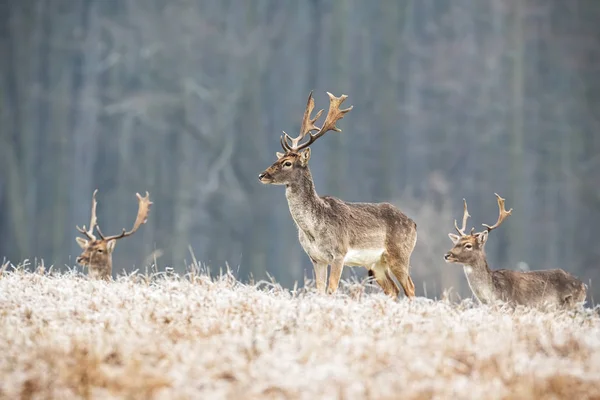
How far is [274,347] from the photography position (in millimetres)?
5762

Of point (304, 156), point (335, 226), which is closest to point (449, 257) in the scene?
point (335, 226)

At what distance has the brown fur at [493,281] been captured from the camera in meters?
9.97

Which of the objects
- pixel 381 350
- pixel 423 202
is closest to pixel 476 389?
pixel 381 350

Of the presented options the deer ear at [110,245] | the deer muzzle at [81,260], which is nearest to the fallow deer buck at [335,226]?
the deer ear at [110,245]

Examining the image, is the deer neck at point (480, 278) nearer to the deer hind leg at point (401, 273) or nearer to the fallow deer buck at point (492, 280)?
the fallow deer buck at point (492, 280)

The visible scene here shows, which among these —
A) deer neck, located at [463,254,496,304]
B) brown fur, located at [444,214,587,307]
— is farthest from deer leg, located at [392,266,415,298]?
deer neck, located at [463,254,496,304]

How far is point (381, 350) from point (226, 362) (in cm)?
97

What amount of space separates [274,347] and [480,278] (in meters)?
4.73

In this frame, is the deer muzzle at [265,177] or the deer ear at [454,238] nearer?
the deer muzzle at [265,177]

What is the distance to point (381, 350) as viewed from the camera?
18.8 feet

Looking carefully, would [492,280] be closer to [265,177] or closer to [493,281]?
[493,281]

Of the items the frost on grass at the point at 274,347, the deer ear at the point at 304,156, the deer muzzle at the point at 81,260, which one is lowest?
the deer muzzle at the point at 81,260

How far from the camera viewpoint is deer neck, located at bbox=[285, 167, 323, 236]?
900cm

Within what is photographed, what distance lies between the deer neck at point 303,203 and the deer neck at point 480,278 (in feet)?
6.50
